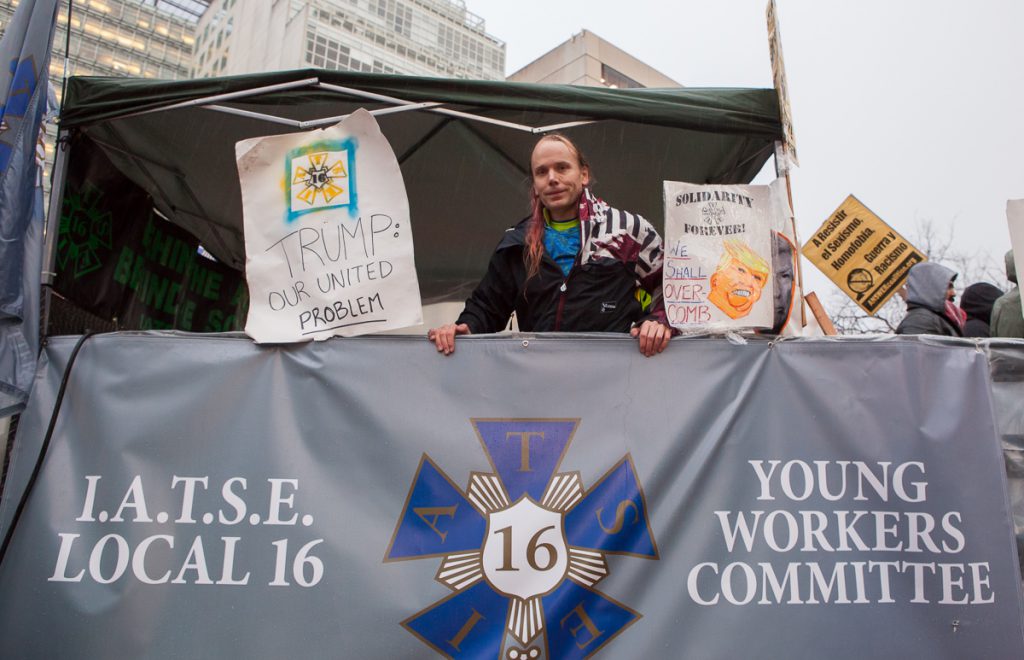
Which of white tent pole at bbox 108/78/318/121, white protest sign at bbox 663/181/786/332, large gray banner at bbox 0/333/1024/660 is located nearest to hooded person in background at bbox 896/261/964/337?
large gray banner at bbox 0/333/1024/660

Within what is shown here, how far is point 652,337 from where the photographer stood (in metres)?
2.70

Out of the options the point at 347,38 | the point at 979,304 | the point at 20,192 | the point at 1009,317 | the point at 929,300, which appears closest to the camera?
the point at 20,192

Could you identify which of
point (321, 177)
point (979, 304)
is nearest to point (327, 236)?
point (321, 177)

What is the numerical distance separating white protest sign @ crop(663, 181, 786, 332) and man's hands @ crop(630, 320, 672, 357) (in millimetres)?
117

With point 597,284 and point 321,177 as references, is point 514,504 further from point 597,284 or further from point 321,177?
point 321,177

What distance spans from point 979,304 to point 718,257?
9.82 ft

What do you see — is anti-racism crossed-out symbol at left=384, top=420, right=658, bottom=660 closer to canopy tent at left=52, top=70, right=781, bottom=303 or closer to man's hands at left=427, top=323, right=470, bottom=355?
man's hands at left=427, top=323, right=470, bottom=355

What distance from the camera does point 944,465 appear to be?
8.62ft

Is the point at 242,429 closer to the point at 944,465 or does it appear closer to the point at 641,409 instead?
the point at 641,409

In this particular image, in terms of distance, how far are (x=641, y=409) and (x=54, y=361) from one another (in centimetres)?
232

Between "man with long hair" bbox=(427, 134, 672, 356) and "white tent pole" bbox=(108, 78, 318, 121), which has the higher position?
"white tent pole" bbox=(108, 78, 318, 121)

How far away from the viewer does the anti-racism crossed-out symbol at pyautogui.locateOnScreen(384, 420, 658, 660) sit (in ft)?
8.06

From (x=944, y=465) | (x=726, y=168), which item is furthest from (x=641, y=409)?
(x=726, y=168)

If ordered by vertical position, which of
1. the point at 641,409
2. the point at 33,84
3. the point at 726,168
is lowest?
the point at 641,409
